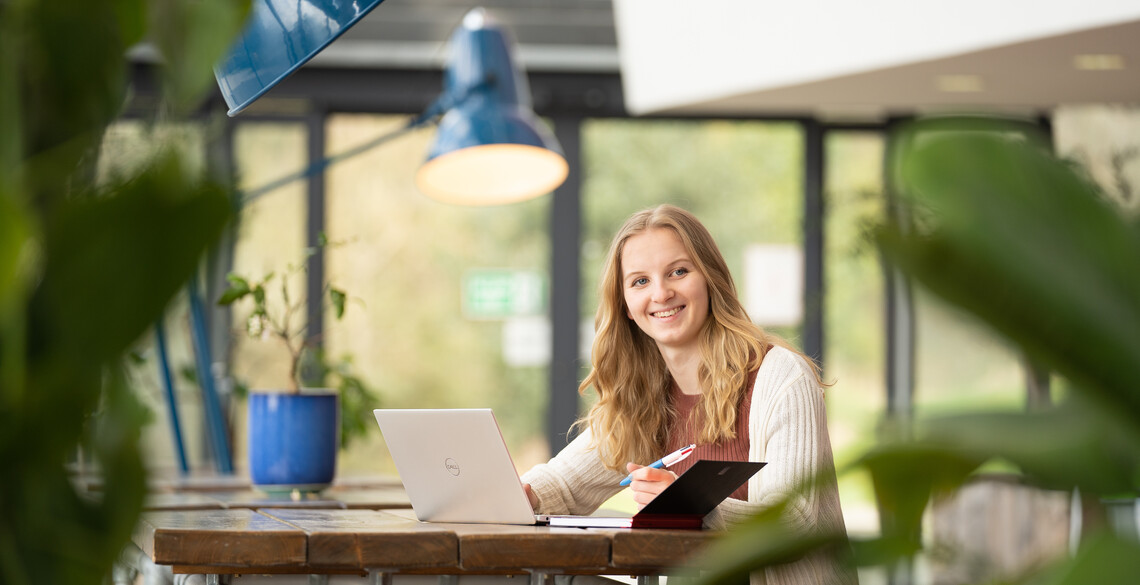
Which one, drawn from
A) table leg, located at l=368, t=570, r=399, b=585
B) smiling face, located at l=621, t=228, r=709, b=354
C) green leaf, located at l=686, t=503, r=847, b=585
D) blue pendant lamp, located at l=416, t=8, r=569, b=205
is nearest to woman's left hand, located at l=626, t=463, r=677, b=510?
table leg, located at l=368, t=570, r=399, b=585

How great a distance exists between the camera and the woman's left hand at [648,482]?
5.71 ft

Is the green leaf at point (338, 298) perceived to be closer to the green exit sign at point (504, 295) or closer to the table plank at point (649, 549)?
the table plank at point (649, 549)

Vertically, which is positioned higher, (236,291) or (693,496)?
(236,291)

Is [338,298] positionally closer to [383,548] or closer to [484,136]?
[484,136]

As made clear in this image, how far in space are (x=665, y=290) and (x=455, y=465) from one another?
66cm

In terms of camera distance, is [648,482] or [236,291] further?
[236,291]

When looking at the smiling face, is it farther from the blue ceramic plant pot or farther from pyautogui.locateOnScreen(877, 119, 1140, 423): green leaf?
pyautogui.locateOnScreen(877, 119, 1140, 423): green leaf

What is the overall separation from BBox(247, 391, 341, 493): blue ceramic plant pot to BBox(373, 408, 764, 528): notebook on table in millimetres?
520

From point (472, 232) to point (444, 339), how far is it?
63cm

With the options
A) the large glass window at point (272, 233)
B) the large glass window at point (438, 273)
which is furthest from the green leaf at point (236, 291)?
the large glass window at point (438, 273)

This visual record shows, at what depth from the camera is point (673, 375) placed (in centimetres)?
229

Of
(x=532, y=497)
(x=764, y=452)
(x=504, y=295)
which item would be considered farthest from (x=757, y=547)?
(x=504, y=295)

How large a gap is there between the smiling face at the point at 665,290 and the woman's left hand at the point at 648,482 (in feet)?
1.64

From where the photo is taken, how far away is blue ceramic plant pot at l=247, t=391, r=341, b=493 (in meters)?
2.27
